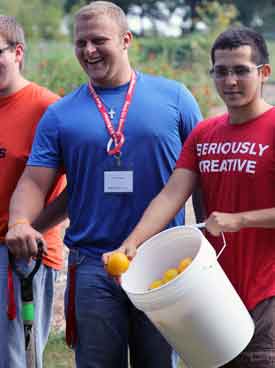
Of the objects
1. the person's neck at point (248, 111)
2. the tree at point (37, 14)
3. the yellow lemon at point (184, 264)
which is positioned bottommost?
the tree at point (37, 14)

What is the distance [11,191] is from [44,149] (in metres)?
0.37

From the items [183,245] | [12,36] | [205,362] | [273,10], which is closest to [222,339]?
[205,362]

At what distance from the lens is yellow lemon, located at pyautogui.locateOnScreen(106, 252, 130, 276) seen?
3.62 metres

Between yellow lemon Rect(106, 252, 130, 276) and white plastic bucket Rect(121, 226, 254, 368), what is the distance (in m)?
0.08

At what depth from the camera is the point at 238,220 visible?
11.8ft

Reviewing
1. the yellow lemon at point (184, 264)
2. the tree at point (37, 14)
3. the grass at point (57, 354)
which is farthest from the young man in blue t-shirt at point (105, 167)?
the tree at point (37, 14)

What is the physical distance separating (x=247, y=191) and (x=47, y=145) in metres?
1.00

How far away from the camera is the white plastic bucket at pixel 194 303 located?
347cm

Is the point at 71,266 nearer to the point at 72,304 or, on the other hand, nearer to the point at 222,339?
the point at 72,304

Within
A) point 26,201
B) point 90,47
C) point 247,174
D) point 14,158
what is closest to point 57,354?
point 14,158

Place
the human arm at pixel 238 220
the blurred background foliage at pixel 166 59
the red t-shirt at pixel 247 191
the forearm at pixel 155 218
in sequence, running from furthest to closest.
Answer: the blurred background foliage at pixel 166 59, the forearm at pixel 155 218, the red t-shirt at pixel 247 191, the human arm at pixel 238 220

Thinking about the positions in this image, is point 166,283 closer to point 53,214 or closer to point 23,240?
point 23,240

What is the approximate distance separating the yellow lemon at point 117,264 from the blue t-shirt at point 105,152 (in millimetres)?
598

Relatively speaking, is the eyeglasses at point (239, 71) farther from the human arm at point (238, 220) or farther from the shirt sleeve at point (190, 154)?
the human arm at point (238, 220)
